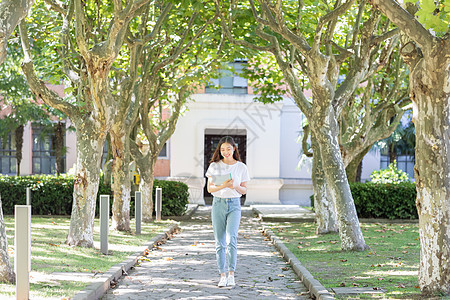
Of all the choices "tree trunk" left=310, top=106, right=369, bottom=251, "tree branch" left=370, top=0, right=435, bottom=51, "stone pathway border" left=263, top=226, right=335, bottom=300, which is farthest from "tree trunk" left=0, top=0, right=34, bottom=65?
"tree trunk" left=310, top=106, right=369, bottom=251

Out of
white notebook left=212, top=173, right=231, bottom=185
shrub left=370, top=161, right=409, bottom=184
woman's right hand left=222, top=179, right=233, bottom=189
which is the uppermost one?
white notebook left=212, top=173, right=231, bottom=185

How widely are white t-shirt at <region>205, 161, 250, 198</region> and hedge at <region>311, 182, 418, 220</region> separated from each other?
12.0m

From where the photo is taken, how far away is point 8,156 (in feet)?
108

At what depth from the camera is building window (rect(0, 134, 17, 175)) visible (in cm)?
3284

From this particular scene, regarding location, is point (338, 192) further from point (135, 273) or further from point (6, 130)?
point (6, 130)

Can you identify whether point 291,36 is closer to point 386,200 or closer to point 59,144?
point 386,200

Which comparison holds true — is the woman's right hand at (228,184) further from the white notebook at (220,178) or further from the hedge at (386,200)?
the hedge at (386,200)

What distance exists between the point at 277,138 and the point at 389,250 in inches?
700

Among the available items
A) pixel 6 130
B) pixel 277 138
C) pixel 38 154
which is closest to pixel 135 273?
pixel 277 138

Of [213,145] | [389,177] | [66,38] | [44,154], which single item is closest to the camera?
[66,38]

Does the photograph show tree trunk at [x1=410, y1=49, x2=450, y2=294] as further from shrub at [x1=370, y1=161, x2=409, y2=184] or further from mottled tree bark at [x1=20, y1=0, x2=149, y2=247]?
shrub at [x1=370, y1=161, x2=409, y2=184]

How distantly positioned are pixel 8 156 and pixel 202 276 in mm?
26102

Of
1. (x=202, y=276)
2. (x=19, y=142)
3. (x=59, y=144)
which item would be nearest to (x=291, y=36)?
(x=202, y=276)

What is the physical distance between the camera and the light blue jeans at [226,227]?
8242mm
